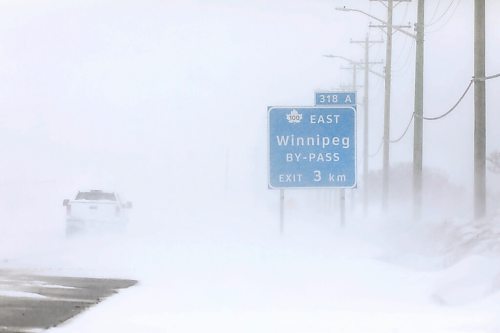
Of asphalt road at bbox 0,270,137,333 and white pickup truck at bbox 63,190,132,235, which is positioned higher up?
white pickup truck at bbox 63,190,132,235

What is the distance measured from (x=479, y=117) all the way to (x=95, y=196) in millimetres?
13269

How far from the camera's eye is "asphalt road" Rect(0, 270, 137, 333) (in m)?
12.8

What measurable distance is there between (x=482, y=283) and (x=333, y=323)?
12.1ft

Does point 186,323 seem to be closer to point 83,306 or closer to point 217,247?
point 83,306

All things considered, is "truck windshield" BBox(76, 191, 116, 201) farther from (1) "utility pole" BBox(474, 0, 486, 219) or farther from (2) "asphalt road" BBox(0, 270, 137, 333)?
(2) "asphalt road" BBox(0, 270, 137, 333)

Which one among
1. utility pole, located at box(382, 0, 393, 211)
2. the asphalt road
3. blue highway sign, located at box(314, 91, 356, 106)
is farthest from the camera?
utility pole, located at box(382, 0, 393, 211)

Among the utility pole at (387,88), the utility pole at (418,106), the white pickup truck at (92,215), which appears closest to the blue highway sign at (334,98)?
the utility pole at (418,106)

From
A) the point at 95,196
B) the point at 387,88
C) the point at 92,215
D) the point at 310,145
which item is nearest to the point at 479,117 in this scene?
the point at 310,145

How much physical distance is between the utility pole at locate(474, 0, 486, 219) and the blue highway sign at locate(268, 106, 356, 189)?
3702 mm

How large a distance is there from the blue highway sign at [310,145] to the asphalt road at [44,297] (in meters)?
11.7

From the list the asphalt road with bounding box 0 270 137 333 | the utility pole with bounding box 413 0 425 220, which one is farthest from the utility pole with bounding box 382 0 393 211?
the asphalt road with bounding box 0 270 137 333

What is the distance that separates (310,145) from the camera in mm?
31031

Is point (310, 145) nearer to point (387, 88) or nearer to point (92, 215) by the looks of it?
point (92, 215)

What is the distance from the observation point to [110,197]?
117 feet
